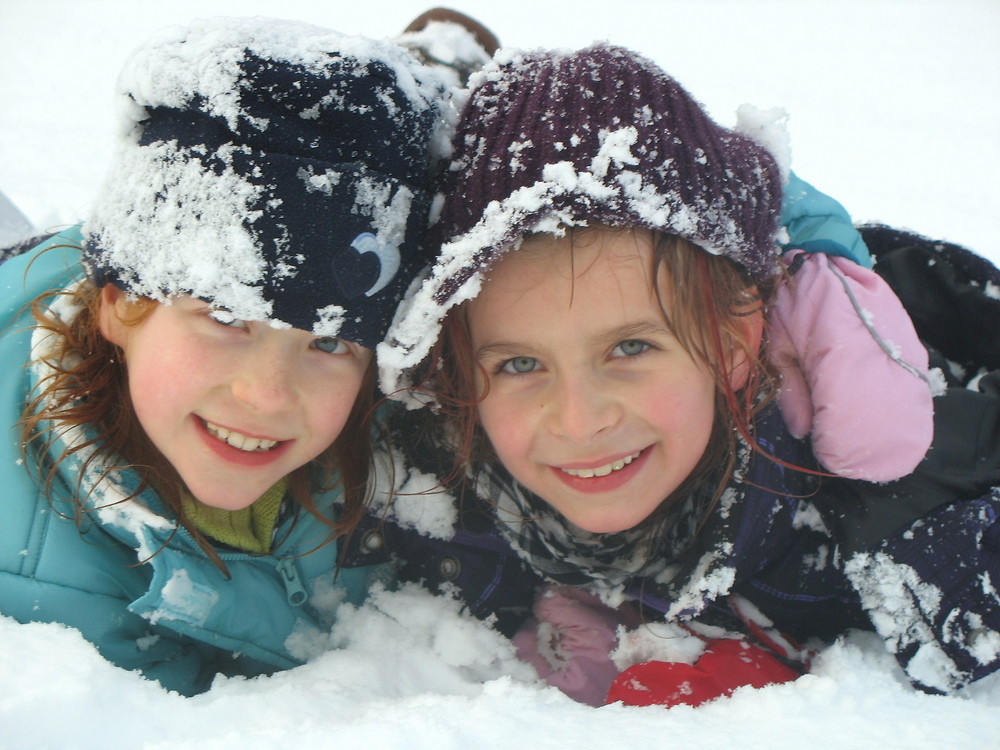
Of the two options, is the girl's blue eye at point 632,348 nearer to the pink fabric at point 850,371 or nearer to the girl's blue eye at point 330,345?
the pink fabric at point 850,371

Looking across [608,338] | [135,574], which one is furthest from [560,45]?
[135,574]

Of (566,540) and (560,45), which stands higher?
(560,45)

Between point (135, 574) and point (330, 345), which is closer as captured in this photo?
point (330, 345)

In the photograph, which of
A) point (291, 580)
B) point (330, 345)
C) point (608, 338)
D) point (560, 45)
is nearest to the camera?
point (608, 338)

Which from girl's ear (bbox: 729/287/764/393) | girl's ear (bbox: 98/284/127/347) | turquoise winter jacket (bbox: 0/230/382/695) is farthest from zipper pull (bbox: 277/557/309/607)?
girl's ear (bbox: 729/287/764/393)

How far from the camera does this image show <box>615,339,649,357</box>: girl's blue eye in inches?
48.6

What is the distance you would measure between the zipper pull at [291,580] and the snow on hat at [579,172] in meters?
0.52

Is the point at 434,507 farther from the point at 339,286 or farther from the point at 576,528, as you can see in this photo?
the point at 339,286

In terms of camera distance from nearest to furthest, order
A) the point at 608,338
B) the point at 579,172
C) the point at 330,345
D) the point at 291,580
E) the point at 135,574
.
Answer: the point at 579,172
the point at 608,338
the point at 330,345
the point at 135,574
the point at 291,580

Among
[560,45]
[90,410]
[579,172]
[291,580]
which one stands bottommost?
[291,580]

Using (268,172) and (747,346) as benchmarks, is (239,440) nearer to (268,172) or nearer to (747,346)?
(268,172)

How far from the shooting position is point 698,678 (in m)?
1.33

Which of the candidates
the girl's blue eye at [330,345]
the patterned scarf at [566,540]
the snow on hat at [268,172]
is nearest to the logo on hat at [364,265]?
the snow on hat at [268,172]

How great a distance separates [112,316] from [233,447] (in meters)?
0.30
